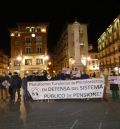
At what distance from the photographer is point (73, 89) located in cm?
2234

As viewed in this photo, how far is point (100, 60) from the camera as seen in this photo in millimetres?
120688

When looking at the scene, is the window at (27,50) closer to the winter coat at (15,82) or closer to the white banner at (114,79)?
the winter coat at (15,82)

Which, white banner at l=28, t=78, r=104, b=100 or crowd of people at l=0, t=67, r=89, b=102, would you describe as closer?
white banner at l=28, t=78, r=104, b=100

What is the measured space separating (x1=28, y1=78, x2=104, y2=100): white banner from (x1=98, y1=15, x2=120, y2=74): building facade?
60.8 m

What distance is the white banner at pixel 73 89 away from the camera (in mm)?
22312

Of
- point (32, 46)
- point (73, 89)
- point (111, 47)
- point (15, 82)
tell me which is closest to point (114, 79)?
point (73, 89)

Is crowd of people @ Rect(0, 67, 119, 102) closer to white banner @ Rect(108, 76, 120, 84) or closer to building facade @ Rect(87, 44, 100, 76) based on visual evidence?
white banner @ Rect(108, 76, 120, 84)

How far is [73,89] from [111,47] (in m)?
81.0

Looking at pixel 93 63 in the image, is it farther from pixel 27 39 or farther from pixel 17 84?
pixel 17 84

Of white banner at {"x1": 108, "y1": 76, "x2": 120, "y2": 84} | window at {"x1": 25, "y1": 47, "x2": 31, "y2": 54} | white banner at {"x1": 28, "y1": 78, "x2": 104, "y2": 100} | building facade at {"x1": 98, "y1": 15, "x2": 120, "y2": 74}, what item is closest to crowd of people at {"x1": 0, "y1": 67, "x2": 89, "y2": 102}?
white banner at {"x1": 108, "y1": 76, "x2": 120, "y2": 84}

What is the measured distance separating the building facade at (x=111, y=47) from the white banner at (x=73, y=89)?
60.8 metres

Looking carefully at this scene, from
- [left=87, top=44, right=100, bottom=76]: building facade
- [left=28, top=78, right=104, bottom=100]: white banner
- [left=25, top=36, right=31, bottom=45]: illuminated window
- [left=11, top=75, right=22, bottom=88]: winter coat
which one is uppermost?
[left=25, top=36, right=31, bottom=45]: illuminated window

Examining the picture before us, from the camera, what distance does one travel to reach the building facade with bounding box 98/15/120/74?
93.2 meters

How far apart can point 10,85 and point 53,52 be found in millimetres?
144450
